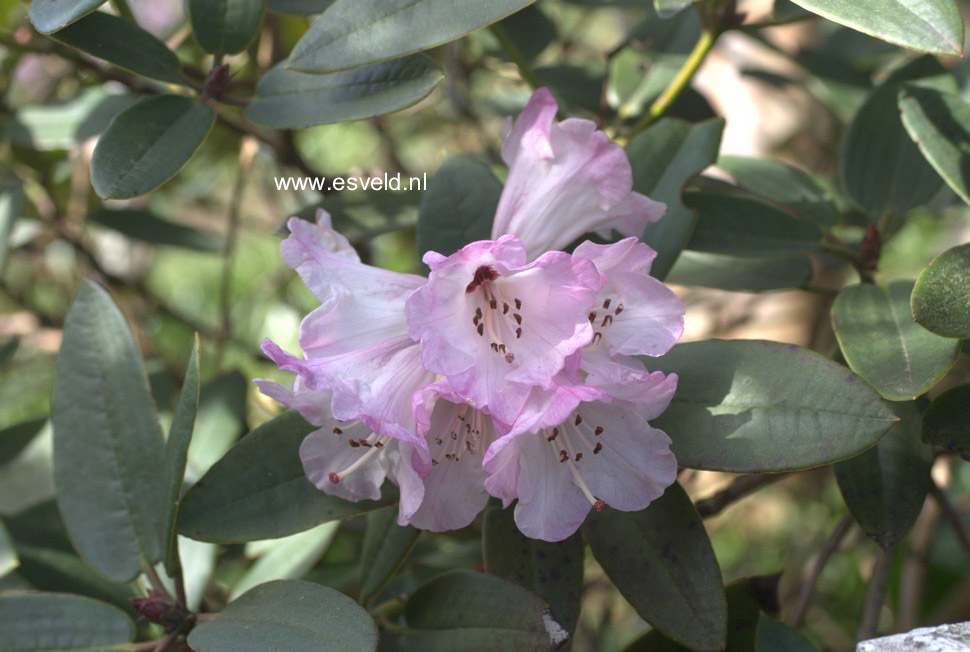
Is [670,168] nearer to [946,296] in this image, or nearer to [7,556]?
[946,296]

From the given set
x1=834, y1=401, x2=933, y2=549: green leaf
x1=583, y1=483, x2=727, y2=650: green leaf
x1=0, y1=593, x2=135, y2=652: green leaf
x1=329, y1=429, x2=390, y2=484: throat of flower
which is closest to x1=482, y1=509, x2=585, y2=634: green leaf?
x1=583, y1=483, x2=727, y2=650: green leaf

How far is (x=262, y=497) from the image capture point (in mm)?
867

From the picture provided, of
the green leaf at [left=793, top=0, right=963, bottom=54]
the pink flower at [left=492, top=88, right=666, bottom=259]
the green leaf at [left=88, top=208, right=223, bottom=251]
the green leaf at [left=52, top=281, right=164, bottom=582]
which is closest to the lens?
the green leaf at [left=793, top=0, right=963, bottom=54]

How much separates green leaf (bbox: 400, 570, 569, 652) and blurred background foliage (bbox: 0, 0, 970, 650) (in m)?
0.30

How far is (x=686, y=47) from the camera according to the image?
1.28m

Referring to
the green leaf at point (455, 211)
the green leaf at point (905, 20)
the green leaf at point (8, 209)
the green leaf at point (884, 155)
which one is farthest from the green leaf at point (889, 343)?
the green leaf at point (8, 209)

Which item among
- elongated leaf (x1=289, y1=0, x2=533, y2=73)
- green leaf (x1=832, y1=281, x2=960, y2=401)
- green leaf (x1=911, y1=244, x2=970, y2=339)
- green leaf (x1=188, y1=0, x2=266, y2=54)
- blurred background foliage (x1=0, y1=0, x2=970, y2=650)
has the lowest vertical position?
blurred background foliage (x1=0, y1=0, x2=970, y2=650)

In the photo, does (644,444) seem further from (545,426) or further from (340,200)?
(340,200)

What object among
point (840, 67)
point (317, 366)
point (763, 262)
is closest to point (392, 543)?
point (317, 366)

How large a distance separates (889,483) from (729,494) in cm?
29

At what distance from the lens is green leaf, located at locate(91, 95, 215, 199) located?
86 centimetres

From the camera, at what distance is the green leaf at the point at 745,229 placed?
0.98 metres

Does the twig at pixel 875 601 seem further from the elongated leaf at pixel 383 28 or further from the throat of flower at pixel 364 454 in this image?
the elongated leaf at pixel 383 28

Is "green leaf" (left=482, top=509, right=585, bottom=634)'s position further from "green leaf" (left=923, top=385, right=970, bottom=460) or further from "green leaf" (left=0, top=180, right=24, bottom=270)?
"green leaf" (left=0, top=180, right=24, bottom=270)
